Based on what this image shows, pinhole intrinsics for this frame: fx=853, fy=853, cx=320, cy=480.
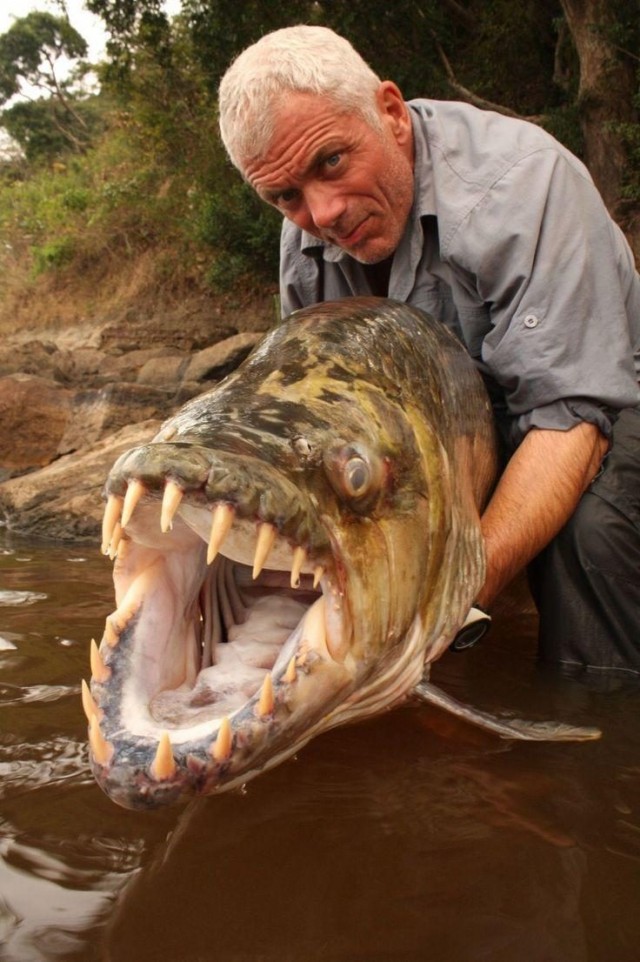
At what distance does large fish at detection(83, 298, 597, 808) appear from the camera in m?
1.48

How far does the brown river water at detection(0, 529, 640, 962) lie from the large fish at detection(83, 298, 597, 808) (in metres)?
0.14

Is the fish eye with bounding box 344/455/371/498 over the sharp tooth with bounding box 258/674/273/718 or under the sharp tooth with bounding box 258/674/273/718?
over

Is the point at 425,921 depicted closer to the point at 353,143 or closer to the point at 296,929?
the point at 296,929

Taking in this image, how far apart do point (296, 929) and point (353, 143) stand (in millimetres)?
2302

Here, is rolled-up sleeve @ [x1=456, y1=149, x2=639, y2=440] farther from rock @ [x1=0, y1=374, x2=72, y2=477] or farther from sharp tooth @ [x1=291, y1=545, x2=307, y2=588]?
rock @ [x1=0, y1=374, x2=72, y2=477]

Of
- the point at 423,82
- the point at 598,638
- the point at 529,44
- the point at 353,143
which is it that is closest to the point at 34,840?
the point at 598,638

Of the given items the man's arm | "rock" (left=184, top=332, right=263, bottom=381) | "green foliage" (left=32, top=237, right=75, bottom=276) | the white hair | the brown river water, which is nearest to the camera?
the brown river water

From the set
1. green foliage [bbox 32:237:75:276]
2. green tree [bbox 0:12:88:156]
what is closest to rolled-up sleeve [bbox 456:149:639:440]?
green foliage [bbox 32:237:75:276]

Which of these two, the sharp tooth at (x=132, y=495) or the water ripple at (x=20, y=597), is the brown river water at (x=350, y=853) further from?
the water ripple at (x=20, y=597)

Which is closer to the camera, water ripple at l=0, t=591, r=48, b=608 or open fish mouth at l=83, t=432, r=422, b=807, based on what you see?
open fish mouth at l=83, t=432, r=422, b=807

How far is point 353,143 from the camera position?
276cm

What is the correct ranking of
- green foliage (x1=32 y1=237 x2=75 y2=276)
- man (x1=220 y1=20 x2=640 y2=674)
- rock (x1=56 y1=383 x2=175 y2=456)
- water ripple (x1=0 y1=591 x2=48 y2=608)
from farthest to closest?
green foliage (x1=32 y1=237 x2=75 y2=276)
rock (x1=56 y1=383 x2=175 y2=456)
water ripple (x1=0 y1=591 x2=48 y2=608)
man (x1=220 y1=20 x2=640 y2=674)

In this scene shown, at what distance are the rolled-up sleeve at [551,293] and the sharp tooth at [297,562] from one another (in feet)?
4.02

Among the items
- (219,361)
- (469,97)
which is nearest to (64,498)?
(219,361)
